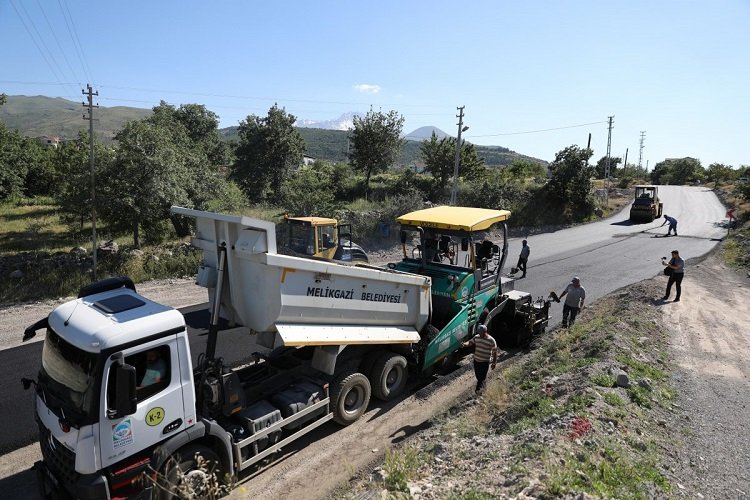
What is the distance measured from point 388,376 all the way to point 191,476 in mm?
3598

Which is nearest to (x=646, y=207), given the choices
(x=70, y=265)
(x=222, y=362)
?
(x=222, y=362)

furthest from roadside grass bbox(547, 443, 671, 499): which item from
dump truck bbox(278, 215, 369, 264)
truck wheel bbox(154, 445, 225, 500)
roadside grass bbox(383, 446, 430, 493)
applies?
dump truck bbox(278, 215, 369, 264)

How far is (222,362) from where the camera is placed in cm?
534

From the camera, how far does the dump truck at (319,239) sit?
1429 cm

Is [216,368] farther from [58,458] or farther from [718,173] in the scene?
[718,173]

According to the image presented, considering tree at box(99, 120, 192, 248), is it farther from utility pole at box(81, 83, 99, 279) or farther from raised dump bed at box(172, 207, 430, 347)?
raised dump bed at box(172, 207, 430, 347)

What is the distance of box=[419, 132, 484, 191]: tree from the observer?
32000 millimetres

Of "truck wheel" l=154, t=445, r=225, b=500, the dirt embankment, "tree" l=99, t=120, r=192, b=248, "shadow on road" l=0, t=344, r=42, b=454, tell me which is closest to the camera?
"truck wheel" l=154, t=445, r=225, b=500

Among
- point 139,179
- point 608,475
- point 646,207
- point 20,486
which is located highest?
point 139,179

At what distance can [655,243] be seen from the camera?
23.5m

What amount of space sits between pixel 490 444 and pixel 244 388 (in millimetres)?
3466

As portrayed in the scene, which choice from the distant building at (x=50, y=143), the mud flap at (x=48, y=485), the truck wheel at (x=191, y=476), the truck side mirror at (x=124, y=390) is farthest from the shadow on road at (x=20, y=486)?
the distant building at (x=50, y=143)

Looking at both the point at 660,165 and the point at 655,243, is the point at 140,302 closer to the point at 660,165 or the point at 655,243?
the point at 655,243

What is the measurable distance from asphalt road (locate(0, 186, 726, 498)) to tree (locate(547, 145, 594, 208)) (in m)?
2.49
